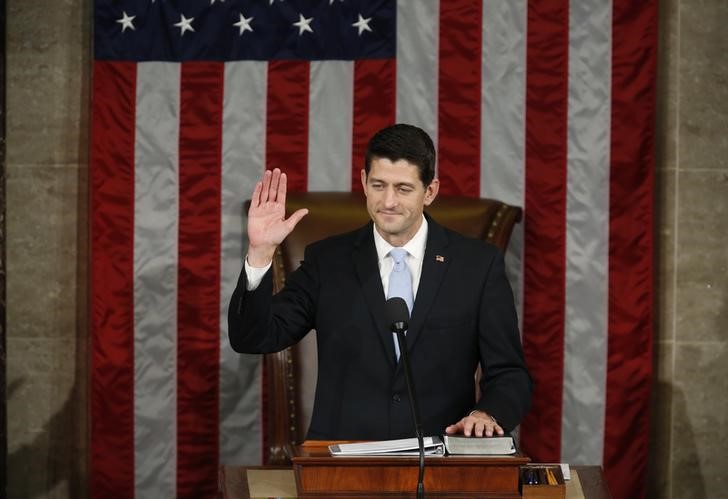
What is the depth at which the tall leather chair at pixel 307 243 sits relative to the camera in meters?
4.16

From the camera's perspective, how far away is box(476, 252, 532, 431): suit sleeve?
10.0 ft

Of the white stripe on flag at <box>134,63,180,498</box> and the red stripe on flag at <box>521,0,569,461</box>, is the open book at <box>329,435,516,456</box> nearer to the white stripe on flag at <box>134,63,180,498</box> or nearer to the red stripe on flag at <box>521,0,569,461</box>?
the red stripe on flag at <box>521,0,569,461</box>

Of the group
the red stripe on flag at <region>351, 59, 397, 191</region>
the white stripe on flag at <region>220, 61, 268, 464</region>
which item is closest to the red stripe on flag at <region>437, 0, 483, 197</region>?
the red stripe on flag at <region>351, 59, 397, 191</region>

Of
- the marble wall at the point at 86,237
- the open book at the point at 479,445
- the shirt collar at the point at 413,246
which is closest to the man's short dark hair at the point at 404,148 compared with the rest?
the shirt collar at the point at 413,246

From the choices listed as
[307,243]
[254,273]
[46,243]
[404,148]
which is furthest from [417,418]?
[46,243]

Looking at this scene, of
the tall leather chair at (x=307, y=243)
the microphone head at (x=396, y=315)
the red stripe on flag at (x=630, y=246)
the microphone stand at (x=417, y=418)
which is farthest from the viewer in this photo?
the red stripe on flag at (x=630, y=246)

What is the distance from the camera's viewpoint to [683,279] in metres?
4.74

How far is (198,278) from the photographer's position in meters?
4.67

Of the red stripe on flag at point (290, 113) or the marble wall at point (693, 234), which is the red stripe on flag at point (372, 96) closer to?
the red stripe on flag at point (290, 113)

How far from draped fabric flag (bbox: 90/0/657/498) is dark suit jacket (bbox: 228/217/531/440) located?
1.42m

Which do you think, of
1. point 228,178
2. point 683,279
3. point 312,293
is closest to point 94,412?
point 228,178

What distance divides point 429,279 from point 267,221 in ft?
1.85

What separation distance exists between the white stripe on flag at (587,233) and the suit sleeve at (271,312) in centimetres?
169

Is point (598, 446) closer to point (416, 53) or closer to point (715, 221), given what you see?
point (715, 221)
